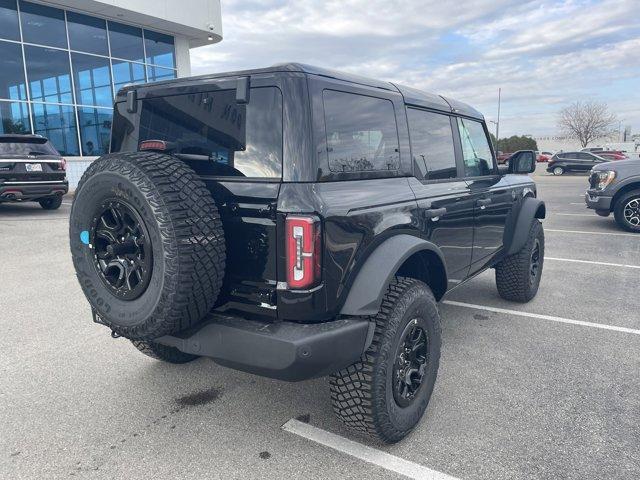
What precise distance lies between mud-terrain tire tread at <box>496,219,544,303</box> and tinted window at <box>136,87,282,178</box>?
10.8ft

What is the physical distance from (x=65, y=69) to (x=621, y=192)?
669 inches

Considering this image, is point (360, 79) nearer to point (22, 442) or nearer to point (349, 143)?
point (349, 143)

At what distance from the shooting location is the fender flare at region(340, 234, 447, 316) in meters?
2.36

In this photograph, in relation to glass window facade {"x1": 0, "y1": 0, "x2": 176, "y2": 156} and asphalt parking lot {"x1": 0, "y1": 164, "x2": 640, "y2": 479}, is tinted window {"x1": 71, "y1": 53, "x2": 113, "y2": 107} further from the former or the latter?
asphalt parking lot {"x1": 0, "y1": 164, "x2": 640, "y2": 479}

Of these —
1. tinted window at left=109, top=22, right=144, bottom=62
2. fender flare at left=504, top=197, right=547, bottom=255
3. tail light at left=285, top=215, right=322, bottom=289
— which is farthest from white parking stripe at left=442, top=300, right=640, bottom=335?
tinted window at left=109, top=22, right=144, bottom=62

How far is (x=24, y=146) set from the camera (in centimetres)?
1023

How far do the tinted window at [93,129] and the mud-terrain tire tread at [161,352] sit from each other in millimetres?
15081

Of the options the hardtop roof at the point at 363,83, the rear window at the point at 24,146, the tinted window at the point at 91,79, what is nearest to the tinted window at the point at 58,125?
the tinted window at the point at 91,79

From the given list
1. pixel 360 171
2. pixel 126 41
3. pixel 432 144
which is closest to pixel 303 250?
pixel 360 171

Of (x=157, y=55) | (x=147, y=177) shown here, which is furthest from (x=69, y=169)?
(x=147, y=177)

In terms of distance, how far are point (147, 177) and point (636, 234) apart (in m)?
9.74

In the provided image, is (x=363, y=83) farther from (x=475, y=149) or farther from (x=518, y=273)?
(x=518, y=273)

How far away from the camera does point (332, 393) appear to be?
8.27 feet

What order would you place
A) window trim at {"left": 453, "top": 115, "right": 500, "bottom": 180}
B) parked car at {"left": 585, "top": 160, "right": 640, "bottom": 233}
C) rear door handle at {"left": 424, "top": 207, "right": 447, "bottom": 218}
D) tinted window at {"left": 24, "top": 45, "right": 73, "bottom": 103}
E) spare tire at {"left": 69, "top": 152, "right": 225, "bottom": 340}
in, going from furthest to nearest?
tinted window at {"left": 24, "top": 45, "right": 73, "bottom": 103}, parked car at {"left": 585, "top": 160, "right": 640, "bottom": 233}, window trim at {"left": 453, "top": 115, "right": 500, "bottom": 180}, rear door handle at {"left": 424, "top": 207, "right": 447, "bottom": 218}, spare tire at {"left": 69, "top": 152, "right": 225, "bottom": 340}
